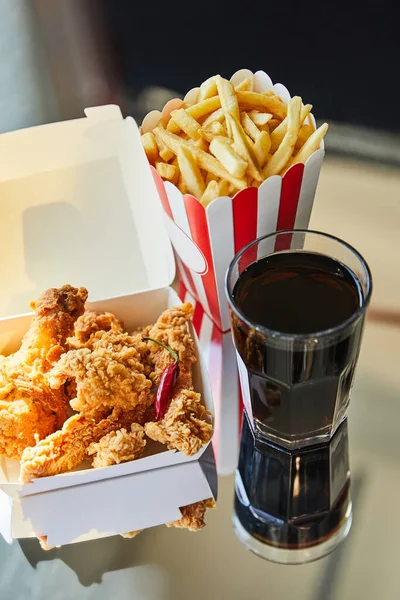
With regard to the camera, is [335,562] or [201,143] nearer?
[335,562]

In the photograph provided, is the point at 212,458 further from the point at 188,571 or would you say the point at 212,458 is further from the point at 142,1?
the point at 142,1

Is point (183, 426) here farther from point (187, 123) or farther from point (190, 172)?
point (187, 123)

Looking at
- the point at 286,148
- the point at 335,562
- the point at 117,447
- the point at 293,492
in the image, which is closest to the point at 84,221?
the point at 286,148

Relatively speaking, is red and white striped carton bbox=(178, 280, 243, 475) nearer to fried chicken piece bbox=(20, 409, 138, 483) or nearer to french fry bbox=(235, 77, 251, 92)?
fried chicken piece bbox=(20, 409, 138, 483)

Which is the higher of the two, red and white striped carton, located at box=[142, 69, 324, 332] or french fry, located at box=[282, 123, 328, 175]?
Result: french fry, located at box=[282, 123, 328, 175]

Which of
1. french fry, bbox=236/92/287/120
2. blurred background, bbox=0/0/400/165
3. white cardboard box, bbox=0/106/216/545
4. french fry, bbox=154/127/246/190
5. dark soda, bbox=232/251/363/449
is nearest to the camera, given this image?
dark soda, bbox=232/251/363/449

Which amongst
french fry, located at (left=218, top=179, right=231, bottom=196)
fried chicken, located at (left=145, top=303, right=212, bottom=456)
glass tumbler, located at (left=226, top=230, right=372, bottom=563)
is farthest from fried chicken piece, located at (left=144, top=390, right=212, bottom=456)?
french fry, located at (left=218, top=179, right=231, bottom=196)
